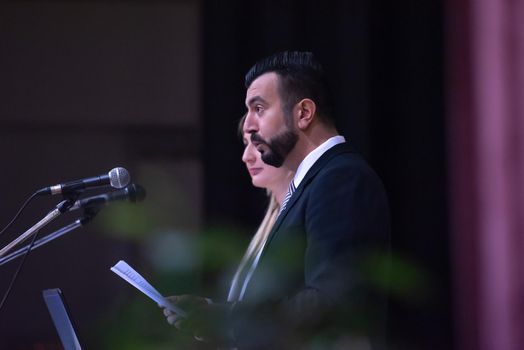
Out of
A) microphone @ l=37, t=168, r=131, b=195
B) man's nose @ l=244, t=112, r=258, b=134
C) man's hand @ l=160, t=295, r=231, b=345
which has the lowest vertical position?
microphone @ l=37, t=168, r=131, b=195

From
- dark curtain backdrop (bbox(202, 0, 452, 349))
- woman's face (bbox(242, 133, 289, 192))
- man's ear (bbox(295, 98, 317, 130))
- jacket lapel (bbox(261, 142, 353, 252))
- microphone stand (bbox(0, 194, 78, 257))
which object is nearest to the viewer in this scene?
microphone stand (bbox(0, 194, 78, 257))

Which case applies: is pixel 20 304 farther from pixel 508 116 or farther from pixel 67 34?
pixel 508 116

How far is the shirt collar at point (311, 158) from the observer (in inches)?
69.7

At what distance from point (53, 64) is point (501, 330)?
2.54 meters

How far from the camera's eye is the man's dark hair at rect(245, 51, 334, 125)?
72.2 inches

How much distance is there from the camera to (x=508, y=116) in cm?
237

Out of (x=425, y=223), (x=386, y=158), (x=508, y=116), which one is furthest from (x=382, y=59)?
(x=508, y=116)

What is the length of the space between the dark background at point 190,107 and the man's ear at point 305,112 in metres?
1.04

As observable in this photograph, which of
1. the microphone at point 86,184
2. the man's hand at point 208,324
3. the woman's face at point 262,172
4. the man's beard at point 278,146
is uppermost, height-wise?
the man's hand at point 208,324

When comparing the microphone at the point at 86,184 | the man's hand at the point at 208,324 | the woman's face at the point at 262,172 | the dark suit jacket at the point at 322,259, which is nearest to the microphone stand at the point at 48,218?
the microphone at the point at 86,184

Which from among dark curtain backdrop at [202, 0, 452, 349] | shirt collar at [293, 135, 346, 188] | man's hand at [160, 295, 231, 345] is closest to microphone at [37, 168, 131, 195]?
shirt collar at [293, 135, 346, 188]

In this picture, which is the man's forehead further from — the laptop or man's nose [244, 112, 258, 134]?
the laptop

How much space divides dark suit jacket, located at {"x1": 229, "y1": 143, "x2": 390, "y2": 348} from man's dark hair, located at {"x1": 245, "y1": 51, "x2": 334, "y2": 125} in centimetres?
13

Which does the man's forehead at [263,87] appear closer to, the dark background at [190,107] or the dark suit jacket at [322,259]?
the dark suit jacket at [322,259]
